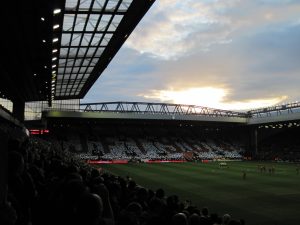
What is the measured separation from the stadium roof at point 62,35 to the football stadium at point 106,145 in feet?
0.22

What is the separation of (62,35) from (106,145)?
6581 centimetres

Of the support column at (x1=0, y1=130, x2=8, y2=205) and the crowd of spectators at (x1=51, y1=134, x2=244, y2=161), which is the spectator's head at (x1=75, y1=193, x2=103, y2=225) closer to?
the support column at (x1=0, y1=130, x2=8, y2=205)

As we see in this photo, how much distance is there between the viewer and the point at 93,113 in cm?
8281

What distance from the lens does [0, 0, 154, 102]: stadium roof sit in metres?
19.0

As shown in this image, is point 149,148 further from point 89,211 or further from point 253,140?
point 89,211

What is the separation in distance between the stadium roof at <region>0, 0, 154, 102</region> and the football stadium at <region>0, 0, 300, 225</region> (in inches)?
2.6

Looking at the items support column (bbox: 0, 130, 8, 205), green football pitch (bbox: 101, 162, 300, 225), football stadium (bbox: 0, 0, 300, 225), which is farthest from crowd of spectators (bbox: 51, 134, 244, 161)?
support column (bbox: 0, 130, 8, 205)

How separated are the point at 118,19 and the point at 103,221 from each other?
61.6 ft

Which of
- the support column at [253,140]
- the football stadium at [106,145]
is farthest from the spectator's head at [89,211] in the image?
the support column at [253,140]

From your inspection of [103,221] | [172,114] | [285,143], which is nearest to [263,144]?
[285,143]

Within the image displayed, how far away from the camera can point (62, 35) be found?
2522 cm

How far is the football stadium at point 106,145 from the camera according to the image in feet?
15.2

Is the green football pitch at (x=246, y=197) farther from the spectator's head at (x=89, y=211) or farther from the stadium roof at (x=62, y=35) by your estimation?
the spectator's head at (x=89, y=211)

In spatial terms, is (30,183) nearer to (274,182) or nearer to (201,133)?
(274,182)
